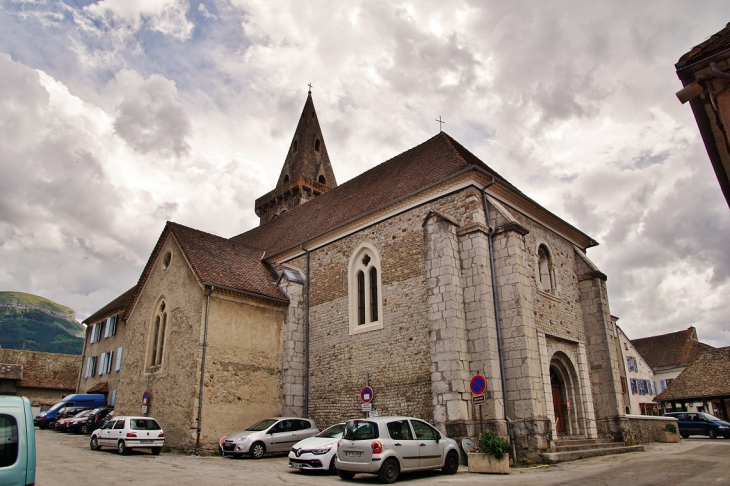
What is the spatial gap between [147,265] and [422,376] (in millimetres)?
13623

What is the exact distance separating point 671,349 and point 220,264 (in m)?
44.1

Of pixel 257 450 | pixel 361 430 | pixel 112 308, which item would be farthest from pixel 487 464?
pixel 112 308

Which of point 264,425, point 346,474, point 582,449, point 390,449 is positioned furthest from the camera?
point 264,425

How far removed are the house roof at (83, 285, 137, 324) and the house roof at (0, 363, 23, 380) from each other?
27.5ft

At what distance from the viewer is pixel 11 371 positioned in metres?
38.8

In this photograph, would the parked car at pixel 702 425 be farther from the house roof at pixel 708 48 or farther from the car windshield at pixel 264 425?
the house roof at pixel 708 48

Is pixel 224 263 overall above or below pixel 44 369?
above

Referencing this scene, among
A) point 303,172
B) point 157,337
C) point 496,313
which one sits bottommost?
point 496,313

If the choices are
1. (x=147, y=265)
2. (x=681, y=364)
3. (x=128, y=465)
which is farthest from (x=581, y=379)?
(x=681, y=364)

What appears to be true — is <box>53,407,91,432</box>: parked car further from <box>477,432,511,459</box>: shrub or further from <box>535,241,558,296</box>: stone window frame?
<box>535,241,558,296</box>: stone window frame

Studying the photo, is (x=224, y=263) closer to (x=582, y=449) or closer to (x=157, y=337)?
(x=157, y=337)

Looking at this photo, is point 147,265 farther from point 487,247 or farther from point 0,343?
point 0,343

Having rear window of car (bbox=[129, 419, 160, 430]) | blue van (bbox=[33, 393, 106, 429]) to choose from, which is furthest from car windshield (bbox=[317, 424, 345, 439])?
blue van (bbox=[33, 393, 106, 429])

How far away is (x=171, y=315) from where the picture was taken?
2002 centimetres
